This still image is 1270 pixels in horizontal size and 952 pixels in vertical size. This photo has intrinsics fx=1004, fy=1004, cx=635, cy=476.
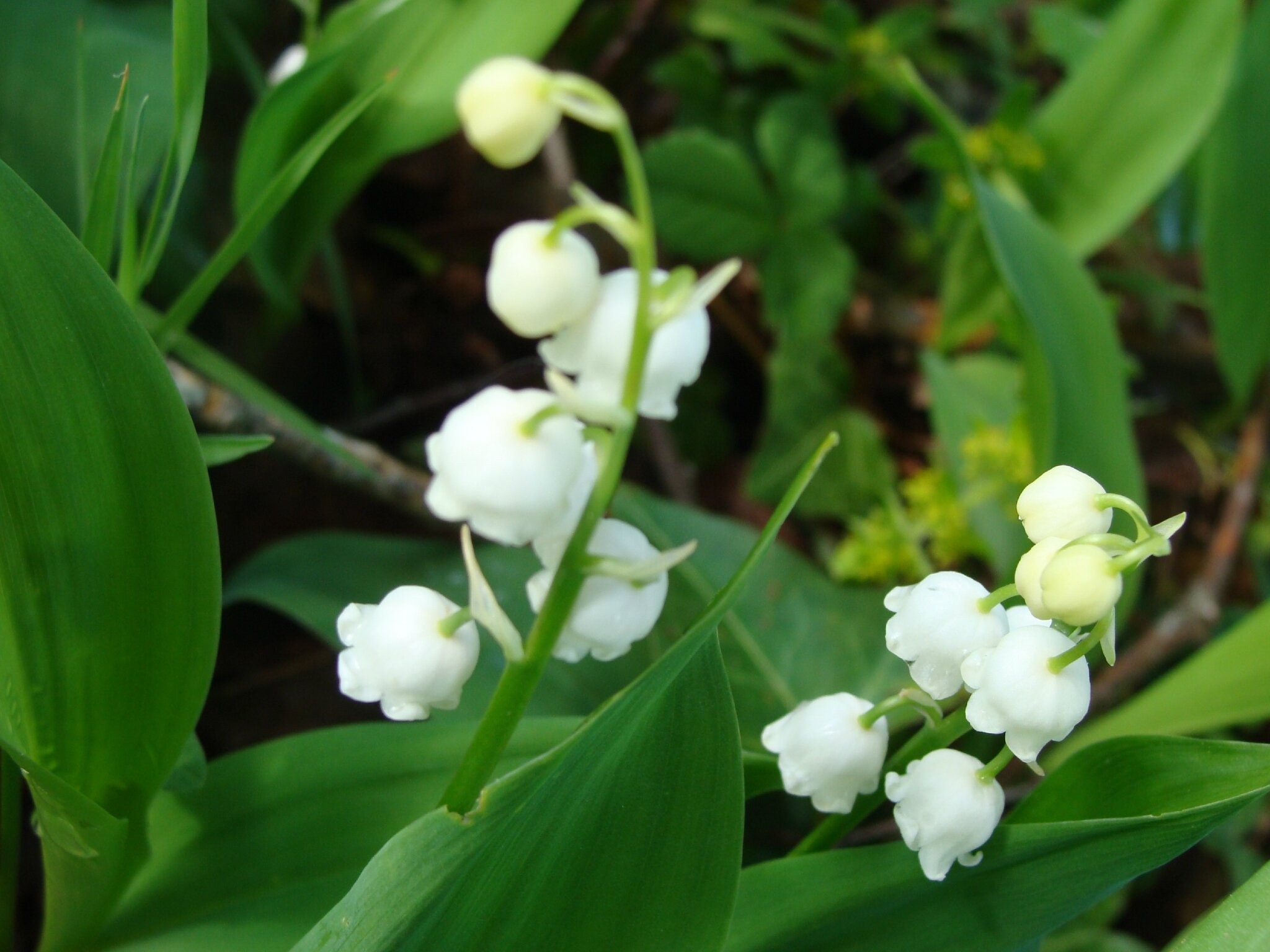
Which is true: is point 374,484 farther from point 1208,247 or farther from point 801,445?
point 1208,247

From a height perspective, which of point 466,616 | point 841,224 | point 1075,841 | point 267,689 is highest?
point 466,616

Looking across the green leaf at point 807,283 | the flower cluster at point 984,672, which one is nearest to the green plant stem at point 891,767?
the flower cluster at point 984,672

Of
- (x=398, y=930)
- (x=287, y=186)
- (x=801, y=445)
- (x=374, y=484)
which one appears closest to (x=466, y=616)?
(x=398, y=930)

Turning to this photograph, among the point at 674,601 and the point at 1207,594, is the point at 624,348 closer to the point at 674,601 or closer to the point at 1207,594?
the point at 674,601

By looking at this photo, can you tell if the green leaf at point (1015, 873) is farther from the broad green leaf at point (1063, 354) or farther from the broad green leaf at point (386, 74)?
the broad green leaf at point (386, 74)

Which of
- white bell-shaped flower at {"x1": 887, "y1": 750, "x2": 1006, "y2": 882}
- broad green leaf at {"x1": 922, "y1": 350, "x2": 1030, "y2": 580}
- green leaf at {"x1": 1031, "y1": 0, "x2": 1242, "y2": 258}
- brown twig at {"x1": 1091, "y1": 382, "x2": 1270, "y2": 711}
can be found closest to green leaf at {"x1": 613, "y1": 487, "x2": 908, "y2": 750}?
broad green leaf at {"x1": 922, "y1": 350, "x2": 1030, "y2": 580}

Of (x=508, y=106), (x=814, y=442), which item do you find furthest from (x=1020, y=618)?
(x=814, y=442)

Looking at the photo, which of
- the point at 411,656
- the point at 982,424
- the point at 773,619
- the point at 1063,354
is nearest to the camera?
the point at 411,656
